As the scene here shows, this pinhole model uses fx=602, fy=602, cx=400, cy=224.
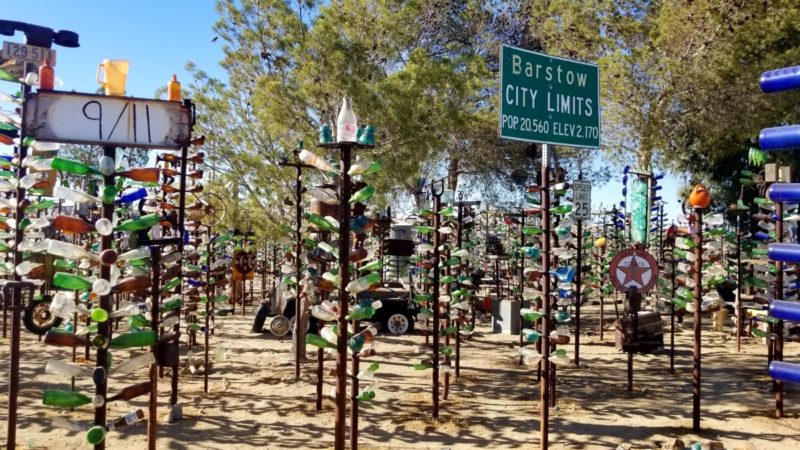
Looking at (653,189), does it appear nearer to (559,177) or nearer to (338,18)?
(559,177)

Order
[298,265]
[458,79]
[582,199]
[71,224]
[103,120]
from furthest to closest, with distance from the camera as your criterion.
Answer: [458,79] < [582,199] < [298,265] < [71,224] < [103,120]

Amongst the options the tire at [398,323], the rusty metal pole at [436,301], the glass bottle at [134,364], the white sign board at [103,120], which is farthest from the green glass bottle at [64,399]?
the tire at [398,323]

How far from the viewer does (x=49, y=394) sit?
3.24m

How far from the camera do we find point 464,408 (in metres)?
7.41

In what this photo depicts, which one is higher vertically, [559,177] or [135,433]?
[559,177]

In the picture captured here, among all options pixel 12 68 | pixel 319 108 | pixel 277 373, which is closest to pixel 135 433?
pixel 277 373

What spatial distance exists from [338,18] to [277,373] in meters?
7.10

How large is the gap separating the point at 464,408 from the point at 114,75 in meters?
5.63

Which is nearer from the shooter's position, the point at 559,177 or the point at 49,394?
the point at 49,394

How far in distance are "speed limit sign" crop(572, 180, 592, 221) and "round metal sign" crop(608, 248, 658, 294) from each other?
4.78 ft

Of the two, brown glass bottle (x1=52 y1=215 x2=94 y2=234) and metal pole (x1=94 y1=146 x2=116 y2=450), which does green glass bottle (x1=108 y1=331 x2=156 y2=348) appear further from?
brown glass bottle (x1=52 y1=215 x2=94 y2=234)

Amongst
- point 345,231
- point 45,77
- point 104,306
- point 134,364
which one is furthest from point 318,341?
point 45,77

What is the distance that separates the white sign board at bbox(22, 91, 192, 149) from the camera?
10.4ft

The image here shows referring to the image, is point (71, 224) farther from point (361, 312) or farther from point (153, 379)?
point (361, 312)
